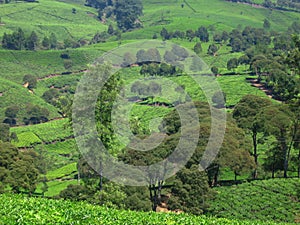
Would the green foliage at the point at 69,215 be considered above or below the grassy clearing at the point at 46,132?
above

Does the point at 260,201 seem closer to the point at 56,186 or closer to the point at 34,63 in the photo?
the point at 56,186

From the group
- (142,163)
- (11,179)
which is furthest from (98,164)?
(11,179)

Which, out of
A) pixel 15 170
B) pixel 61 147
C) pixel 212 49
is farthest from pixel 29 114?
pixel 212 49

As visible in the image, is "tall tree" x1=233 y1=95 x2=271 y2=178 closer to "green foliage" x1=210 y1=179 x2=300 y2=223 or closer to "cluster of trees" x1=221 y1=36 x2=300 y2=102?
"green foliage" x1=210 y1=179 x2=300 y2=223

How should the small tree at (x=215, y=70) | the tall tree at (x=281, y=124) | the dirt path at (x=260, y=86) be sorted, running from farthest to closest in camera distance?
the small tree at (x=215, y=70) → the dirt path at (x=260, y=86) → the tall tree at (x=281, y=124)

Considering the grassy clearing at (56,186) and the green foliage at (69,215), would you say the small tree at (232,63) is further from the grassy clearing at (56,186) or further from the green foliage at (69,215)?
the green foliage at (69,215)

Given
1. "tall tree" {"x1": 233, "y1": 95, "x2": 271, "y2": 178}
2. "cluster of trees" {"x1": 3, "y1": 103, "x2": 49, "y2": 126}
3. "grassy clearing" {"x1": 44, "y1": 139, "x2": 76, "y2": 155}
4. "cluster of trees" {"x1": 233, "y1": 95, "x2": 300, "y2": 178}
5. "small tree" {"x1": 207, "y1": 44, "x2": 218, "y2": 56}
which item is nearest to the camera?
"cluster of trees" {"x1": 233, "y1": 95, "x2": 300, "y2": 178}

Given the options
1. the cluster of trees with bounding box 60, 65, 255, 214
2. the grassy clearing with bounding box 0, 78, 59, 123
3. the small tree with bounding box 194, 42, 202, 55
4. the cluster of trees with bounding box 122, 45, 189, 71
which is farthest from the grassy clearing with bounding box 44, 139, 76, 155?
the small tree with bounding box 194, 42, 202, 55

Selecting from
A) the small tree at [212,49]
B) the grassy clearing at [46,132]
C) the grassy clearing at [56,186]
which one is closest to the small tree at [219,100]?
the grassy clearing at [46,132]

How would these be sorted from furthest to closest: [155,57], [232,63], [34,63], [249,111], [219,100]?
[34,63] < [155,57] < [232,63] < [219,100] < [249,111]

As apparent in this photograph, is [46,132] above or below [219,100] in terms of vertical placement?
below

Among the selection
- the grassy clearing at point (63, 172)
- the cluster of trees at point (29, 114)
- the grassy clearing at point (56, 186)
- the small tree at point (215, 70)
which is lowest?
the cluster of trees at point (29, 114)

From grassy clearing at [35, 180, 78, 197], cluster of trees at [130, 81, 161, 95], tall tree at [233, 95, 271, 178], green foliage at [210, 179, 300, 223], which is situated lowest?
grassy clearing at [35, 180, 78, 197]

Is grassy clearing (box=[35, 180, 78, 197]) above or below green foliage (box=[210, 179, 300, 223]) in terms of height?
below
